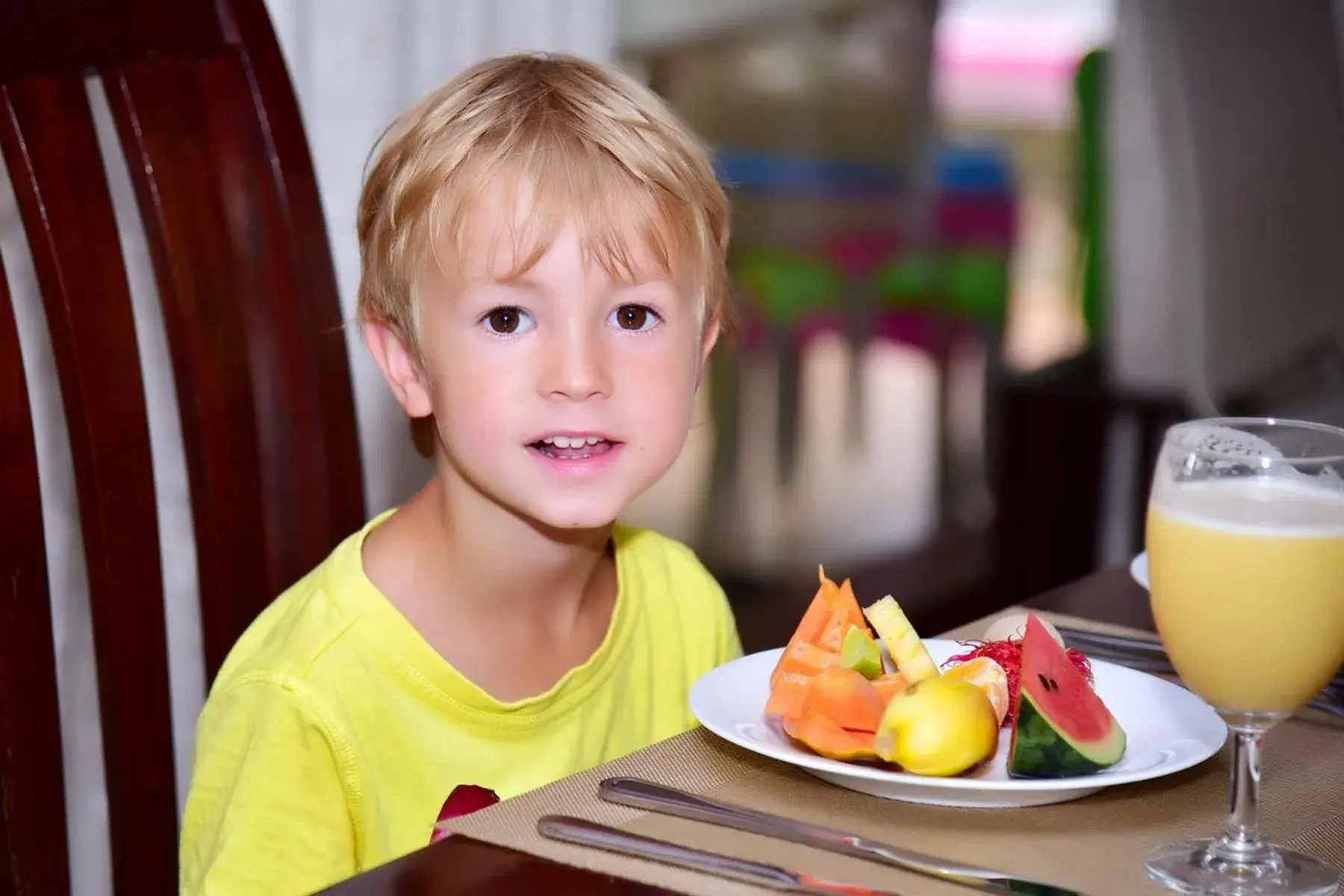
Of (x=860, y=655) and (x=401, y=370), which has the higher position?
(x=401, y=370)

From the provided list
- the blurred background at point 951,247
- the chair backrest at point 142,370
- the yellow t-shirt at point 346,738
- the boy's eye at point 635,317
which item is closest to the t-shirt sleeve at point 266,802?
the yellow t-shirt at point 346,738

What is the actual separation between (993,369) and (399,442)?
296cm

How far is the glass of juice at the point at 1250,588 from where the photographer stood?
74 cm

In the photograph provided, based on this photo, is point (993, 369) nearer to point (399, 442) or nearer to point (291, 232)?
point (399, 442)

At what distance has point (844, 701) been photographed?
2.76ft

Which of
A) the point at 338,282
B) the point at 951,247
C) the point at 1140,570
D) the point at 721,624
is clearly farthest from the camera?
the point at 951,247

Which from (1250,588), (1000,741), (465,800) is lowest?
(465,800)

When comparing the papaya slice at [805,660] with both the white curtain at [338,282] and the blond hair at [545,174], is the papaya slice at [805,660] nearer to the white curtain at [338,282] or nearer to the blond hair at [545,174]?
the blond hair at [545,174]

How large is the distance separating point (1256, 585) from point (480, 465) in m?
0.56

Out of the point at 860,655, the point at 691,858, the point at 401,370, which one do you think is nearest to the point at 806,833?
the point at 691,858

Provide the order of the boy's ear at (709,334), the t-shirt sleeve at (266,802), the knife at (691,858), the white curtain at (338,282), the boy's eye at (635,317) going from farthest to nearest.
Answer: the white curtain at (338,282) < the boy's ear at (709,334) < the boy's eye at (635,317) < the t-shirt sleeve at (266,802) < the knife at (691,858)

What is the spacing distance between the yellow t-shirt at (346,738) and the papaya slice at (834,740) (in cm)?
41

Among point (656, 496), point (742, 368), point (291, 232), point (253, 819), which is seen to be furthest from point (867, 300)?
point (253, 819)

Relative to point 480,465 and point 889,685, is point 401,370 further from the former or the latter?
point 889,685
